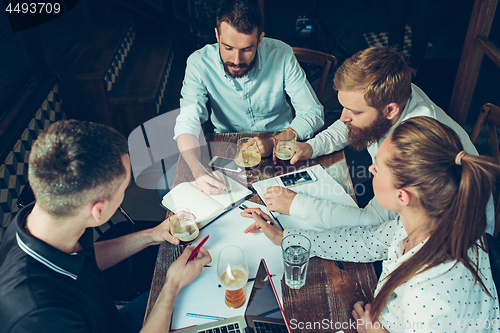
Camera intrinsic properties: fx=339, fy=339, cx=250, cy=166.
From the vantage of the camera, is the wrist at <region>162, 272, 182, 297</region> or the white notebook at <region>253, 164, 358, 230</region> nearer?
the wrist at <region>162, 272, 182, 297</region>

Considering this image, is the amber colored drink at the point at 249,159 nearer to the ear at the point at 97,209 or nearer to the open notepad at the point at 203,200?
the open notepad at the point at 203,200

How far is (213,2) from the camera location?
362 centimetres

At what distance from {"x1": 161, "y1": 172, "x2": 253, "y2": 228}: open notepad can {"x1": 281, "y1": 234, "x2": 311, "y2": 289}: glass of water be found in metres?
0.32

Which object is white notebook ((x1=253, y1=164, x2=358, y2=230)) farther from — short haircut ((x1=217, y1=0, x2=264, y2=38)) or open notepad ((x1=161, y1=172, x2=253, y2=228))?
short haircut ((x1=217, y1=0, x2=264, y2=38))

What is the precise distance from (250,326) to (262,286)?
0.37 feet

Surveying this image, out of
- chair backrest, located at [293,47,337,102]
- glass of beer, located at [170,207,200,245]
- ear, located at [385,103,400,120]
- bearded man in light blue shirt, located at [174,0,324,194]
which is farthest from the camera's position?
chair backrest, located at [293,47,337,102]

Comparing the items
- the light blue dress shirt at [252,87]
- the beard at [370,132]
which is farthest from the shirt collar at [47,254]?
the beard at [370,132]

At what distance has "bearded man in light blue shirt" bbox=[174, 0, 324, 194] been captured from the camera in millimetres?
1700

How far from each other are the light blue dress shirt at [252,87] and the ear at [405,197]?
91cm

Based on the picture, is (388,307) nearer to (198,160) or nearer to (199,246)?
(199,246)

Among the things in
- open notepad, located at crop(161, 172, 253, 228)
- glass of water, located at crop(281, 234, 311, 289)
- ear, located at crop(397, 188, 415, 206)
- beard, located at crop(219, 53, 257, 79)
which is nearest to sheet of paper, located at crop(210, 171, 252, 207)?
open notepad, located at crop(161, 172, 253, 228)

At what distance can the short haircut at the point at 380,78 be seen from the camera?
1.42m

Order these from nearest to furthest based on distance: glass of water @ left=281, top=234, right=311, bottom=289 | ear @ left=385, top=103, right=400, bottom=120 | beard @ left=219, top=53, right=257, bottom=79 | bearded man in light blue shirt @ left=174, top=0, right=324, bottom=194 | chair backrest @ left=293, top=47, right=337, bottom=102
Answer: glass of water @ left=281, top=234, right=311, bottom=289 < ear @ left=385, top=103, right=400, bottom=120 < bearded man in light blue shirt @ left=174, top=0, right=324, bottom=194 < beard @ left=219, top=53, right=257, bottom=79 < chair backrest @ left=293, top=47, right=337, bottom=102
